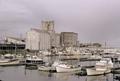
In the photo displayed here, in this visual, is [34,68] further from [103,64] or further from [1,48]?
[1,48]

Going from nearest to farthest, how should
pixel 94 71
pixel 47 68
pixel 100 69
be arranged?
pixel 94 71 < pixel 100 69 < pixel 47 68

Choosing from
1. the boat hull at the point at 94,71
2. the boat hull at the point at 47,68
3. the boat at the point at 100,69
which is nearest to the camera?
the boat hull at the point at 94,71

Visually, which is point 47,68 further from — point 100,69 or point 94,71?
point 100,69

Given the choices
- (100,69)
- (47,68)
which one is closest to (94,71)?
(100,69)

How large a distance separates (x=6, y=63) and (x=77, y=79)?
3724 centimetres

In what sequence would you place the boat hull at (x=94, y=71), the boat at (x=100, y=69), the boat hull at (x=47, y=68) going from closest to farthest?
the boat hull at (x=94, y=71) < the boat at (x=100, y=69) < the boat hull at (x=47, y=68)

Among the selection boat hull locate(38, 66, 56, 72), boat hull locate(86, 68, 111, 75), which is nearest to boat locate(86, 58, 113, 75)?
boat hull locate(86, 68, 111, 75)

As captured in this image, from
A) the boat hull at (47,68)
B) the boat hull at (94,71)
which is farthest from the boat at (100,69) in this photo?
the boat hull at (47,68)

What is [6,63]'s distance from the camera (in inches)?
3533

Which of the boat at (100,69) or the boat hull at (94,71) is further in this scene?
the boat at (100,69)

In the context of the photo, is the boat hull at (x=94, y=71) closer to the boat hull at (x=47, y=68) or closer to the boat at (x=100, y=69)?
the boat at (x=100, y=69)

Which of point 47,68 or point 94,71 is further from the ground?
point 47,68

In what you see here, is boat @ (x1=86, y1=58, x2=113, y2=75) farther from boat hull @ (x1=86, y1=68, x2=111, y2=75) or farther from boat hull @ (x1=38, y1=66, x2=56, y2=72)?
boat hull @ (x1=38, y1=66, x2=56, y2=72)

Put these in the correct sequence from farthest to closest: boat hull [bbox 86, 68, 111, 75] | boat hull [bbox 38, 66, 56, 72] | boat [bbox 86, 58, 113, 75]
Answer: boat hull [bbox 38, 66, 56, 72]
boat [bbox 86, 58, 113, 75]
boat hull [bbox 86, 68, 111, 75]
